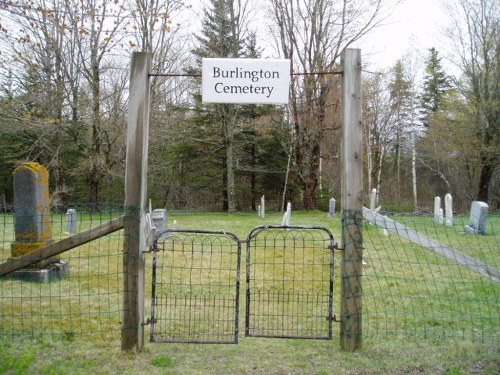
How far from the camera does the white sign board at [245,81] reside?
3967 mm

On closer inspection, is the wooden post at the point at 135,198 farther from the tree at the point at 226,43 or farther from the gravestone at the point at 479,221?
the tree at the point at 226,43

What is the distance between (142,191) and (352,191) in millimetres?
1911

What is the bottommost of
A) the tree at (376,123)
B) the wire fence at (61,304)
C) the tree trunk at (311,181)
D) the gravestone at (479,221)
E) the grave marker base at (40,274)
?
the wire fence at (61,304)

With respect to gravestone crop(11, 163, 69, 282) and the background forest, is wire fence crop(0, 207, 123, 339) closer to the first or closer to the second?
gravestone crop(11, 163, 69, 282)

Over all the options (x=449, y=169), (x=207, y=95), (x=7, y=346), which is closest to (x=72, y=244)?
(x=7, y=346)

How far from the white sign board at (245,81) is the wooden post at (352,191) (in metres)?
0.58

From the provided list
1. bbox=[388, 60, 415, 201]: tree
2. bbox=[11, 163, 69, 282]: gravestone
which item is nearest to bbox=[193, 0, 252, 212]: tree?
bbox=[388, 60, 415, 201]: tree

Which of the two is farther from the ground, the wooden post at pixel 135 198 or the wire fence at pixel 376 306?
the wooden post at pixel 135 198

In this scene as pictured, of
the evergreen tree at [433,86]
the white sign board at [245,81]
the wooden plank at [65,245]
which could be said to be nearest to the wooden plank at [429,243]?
the white sign board at [245,81]

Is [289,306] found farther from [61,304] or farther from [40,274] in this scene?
[40,274]

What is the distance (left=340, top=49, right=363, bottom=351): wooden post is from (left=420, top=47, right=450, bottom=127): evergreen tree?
29.5 m

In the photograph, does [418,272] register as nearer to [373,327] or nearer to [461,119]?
[373,327]

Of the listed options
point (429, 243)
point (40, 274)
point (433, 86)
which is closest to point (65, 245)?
point (40, 274)

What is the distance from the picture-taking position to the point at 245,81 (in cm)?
397
